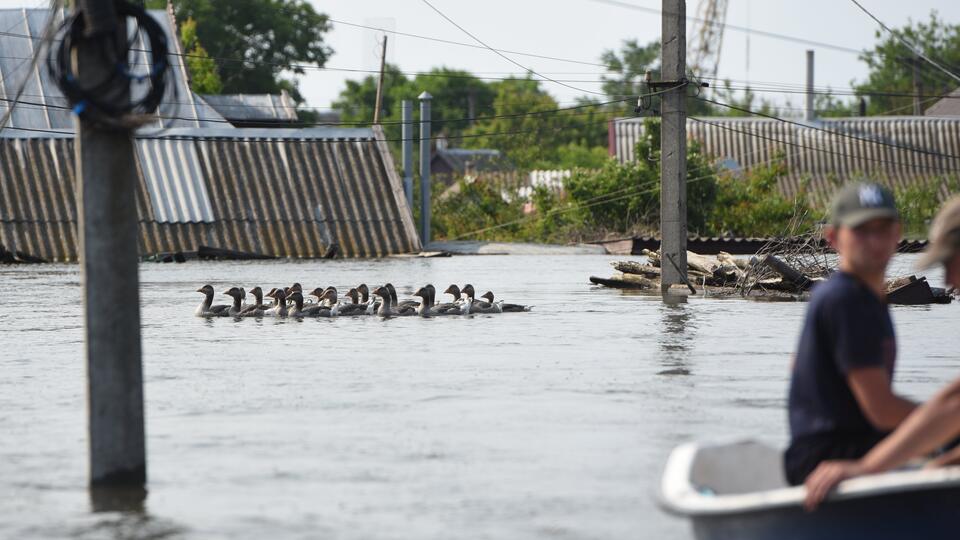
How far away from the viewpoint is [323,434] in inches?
441

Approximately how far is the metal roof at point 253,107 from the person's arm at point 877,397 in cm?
5633

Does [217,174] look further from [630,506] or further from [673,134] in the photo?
[630,506]

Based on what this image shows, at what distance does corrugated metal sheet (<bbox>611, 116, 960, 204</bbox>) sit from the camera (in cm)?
6581

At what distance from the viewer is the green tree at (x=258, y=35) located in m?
87.2

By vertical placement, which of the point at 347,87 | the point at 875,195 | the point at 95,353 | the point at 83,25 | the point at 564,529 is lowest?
the point at 564,529

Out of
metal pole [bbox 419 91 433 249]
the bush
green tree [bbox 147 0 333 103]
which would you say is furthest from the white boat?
green tree [bbox 147 0 333 103]

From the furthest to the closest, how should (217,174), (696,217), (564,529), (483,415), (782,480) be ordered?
(696,217), (217,174), (483,415), (564,529), (782,480)

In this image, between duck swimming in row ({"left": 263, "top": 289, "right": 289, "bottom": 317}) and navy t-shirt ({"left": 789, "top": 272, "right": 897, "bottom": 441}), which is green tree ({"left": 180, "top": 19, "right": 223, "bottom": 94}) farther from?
navy t-shirt ({"left": 789, "top": 272, "right": 897, "bottom": 441})

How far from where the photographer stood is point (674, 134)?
89.9 ft

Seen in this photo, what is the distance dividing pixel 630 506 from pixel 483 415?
3.89m

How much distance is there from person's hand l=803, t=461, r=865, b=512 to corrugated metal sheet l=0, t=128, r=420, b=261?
40.8m

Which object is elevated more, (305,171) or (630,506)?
(305,171)

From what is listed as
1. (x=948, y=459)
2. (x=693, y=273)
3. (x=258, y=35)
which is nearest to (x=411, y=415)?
(x=948, y=459)

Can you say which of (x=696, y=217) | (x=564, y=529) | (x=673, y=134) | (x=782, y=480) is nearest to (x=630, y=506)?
(x=564, y=529)
